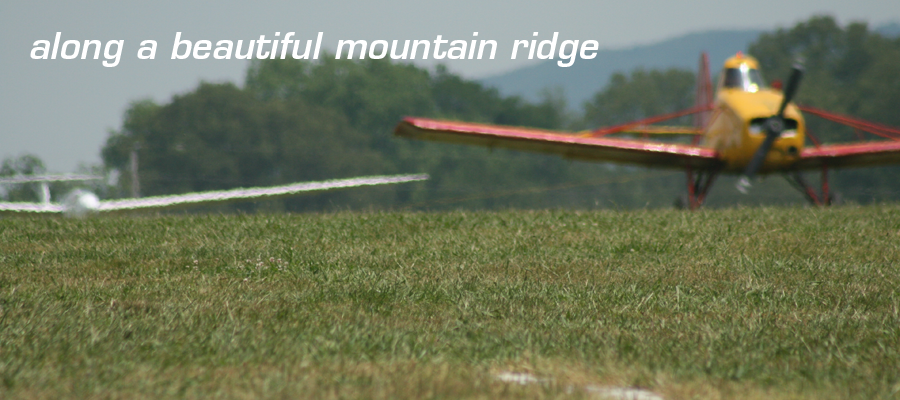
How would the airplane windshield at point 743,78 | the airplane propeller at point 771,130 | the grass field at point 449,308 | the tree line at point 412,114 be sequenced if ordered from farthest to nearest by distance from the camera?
the tree line at point 412,114 → the airplane windshield at point 743,78 → the airplane propeller at point 771,130 → the grass field at point 449,308

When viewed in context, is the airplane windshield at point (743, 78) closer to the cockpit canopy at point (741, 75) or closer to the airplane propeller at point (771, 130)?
the cockpit canopy at point (741, 75)

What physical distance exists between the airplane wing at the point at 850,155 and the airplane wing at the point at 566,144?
2.02 meters

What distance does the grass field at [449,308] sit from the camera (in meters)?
3.69

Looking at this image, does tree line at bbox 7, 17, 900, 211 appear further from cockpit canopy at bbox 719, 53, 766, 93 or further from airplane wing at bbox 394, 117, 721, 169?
cockpit canopy at bbox 719, 53, 766, 93

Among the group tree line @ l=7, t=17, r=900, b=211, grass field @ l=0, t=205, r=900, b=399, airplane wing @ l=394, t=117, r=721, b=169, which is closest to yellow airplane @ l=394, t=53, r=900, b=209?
airplane wing @ l=394, t=117, r=721, b=169

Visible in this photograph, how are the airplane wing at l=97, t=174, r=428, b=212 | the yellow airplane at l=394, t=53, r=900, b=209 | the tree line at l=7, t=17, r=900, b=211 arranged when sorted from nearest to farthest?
the airplane wing at l=97, t=174, r=428, b=212 < the yellow airplane at l=394, t=53, r=900, b=209 < the tree line at l=7, t=17, r=900, b=211

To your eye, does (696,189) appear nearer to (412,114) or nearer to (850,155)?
(850,155)

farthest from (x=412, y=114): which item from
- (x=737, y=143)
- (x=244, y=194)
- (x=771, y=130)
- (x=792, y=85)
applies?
(x=244, y=194)

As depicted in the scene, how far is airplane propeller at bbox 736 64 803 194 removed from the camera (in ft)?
55.1

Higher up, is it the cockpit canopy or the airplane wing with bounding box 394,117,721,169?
the cockpit canopy

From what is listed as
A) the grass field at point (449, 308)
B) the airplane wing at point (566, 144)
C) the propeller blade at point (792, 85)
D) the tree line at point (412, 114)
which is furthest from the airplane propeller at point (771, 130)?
the tree line at point (412, 114)

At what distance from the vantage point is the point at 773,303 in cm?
572

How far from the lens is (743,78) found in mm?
19938

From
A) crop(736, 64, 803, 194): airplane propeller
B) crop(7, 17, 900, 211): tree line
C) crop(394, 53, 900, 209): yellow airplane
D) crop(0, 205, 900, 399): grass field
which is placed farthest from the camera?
crop(7, 17, 900, 211): tree line
